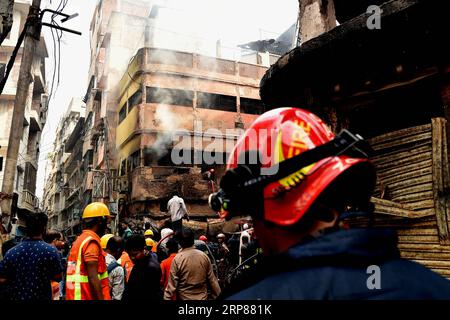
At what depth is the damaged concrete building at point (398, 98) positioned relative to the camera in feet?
12.7

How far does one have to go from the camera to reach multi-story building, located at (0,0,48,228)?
2497cm

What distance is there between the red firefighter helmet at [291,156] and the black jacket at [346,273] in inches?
8.3

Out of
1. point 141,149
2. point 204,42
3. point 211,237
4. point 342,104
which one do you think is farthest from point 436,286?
point 204,42

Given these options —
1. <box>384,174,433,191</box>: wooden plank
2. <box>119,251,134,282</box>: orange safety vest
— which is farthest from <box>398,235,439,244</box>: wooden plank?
<box>119,251,134,282</box>: orange safety vest

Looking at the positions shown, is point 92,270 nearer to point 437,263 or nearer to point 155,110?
point 437,263

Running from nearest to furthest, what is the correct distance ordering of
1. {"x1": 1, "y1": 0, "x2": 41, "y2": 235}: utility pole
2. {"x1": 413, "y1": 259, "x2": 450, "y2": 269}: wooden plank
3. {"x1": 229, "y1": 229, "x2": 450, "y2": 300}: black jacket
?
{"x1": 229, "y1": 229, "x2": 450, "y2": 300}: black jacket → {"x1": 413, "y1": 259, "x2": 450, "y2": 269}: wooden plank → {"x1": 1, "y1": 0, "x2": 41, "y2": 235}: utility pole

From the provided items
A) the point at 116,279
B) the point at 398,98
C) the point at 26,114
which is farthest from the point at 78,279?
the point at 26,114

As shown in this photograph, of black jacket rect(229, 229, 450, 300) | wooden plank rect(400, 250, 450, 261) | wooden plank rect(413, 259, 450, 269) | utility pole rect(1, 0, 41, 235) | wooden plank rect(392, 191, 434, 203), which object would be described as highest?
utility pole rect(1, 0, 41, 235)

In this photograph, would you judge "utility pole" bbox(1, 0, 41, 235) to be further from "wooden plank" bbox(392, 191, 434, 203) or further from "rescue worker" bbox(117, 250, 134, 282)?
"wooden plank" bbox(392, 191, 434, 203)

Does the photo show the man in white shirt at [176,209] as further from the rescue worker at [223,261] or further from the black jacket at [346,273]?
the black jacket at [346,273]

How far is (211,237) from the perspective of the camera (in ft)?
64.1

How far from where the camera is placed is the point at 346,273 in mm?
956

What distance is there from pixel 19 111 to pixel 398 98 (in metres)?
8.07
